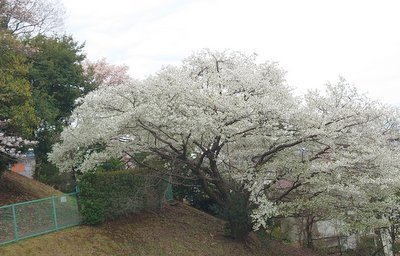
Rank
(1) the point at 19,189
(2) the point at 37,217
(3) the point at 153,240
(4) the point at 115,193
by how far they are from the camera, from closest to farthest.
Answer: (2) the point at 37,217 < (3) the point at 153,240 < (4) the point at 115,193 < (1) the point at 19,189

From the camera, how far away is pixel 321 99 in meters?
14.9

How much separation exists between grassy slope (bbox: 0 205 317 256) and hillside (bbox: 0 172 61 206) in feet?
10.7

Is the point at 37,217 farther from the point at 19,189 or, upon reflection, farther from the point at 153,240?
the point at 19,189

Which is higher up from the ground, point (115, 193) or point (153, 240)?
point (115, 193)

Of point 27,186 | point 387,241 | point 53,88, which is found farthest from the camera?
point 53,88

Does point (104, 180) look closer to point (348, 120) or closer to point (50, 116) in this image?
point (50, 116)

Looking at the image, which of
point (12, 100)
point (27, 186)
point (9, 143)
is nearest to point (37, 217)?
point (9, 143)

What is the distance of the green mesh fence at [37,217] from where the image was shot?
1186cm

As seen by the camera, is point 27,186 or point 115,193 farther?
point 27,186

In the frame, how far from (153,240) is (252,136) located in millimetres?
4739

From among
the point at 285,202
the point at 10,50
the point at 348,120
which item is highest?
the point at 10,50

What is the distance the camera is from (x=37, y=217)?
1284 centimetres

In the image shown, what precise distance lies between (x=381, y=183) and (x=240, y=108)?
498 cm

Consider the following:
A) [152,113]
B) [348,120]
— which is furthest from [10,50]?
[348,120]
